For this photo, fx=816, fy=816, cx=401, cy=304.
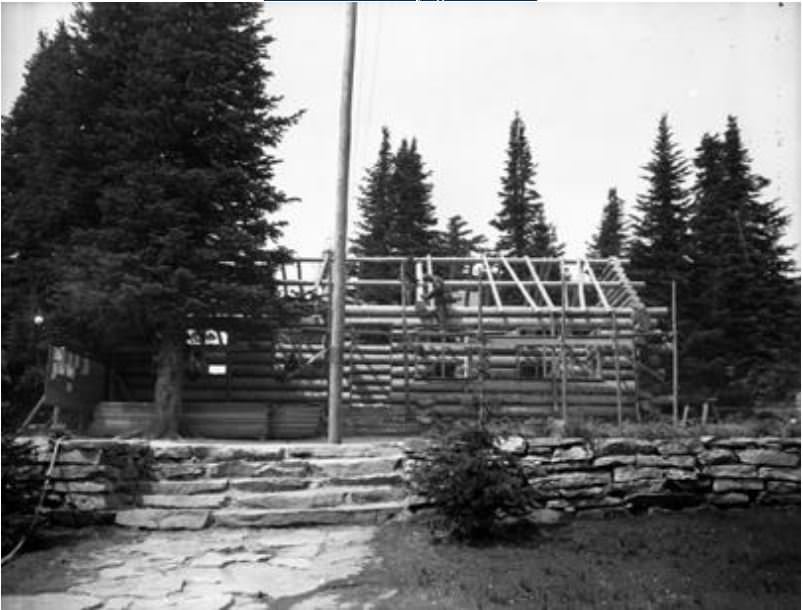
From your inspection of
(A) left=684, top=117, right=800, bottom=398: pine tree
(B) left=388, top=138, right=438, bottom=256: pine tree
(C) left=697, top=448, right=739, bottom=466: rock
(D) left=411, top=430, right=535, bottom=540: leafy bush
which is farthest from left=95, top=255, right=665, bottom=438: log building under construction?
(D) left=411, top=430, right=535, bottom=540: leafy bush

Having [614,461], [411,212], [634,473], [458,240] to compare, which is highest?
[411,212]

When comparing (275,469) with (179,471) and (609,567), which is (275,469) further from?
(609,567)

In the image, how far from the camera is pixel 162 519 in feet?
28.5

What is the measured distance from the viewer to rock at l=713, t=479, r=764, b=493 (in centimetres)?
963

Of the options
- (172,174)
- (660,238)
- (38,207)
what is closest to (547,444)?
(172,174)

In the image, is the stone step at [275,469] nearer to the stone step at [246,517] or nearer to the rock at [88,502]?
the stone step at [246,517]

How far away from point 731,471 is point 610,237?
64.2 ft

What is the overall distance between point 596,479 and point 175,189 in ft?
26.7

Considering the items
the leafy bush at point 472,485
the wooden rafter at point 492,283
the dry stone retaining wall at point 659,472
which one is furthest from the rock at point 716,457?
the wooden rafter at point 492,283

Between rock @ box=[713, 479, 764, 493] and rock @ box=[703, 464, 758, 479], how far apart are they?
49 millimetres

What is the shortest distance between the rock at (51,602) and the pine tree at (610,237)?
20.8 meters

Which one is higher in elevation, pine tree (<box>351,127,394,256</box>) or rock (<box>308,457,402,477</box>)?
pine tree (<box>351,127,394,256</box>)

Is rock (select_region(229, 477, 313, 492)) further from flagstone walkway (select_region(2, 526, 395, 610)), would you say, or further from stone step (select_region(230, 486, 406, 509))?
flagstone walkway (select_region(2, 526, 395, 610))

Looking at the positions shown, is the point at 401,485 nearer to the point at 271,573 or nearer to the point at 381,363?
the point at 271,573
